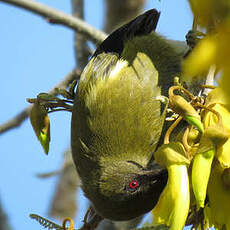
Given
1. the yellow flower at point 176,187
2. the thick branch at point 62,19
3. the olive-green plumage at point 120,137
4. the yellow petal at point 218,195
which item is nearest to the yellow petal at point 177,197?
the yellow flower at point 176,187

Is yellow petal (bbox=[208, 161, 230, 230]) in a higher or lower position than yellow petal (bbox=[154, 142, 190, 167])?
lower

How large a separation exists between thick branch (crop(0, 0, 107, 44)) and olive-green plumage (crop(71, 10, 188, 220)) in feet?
2.47

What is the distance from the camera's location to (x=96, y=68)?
2889mm

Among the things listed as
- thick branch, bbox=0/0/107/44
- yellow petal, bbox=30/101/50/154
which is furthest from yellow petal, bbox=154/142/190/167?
thick branch, bbox=0/0/107/44

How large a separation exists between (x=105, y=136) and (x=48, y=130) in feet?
1.29

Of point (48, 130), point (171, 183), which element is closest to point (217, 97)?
point (171, 183)

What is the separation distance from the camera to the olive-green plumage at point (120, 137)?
8.29 ft

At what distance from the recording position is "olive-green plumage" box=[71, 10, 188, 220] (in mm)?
2527

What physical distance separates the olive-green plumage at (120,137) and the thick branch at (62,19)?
0.75 metres

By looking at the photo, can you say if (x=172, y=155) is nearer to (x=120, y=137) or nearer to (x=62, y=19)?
(x=120, y=137)

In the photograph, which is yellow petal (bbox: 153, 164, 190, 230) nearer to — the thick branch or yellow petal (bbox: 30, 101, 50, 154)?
yellow petal (bbox: 30, 101, 50, 154)

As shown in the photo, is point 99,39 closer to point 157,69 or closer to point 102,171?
point 157,69

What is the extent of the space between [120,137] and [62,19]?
1478 millimetres

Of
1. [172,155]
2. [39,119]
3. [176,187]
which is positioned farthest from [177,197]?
[39,119]
